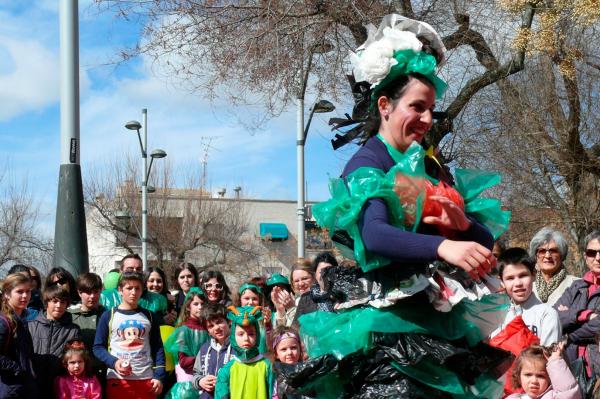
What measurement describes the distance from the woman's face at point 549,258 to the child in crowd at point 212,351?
266 centimetres

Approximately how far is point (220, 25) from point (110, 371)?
467 cm

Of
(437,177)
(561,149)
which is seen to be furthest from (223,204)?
(437,177)

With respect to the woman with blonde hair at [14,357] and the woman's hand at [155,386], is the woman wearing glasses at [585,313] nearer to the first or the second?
the woman's hand at [155,386]

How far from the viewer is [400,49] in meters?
2.93

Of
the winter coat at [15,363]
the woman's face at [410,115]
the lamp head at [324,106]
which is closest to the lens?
the woman's face at [410,115]

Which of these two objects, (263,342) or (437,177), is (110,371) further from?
(437,177)

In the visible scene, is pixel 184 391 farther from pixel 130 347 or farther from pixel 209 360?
pixel 130 347

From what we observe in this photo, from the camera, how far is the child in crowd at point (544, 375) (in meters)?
4.79

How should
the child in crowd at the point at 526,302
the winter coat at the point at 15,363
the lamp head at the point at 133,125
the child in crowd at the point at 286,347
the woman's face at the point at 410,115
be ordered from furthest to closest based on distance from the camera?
the lamp head at the point at 133,125 → the child in crowd at the point at 286,347 → the winter coat at the point at 15,363 → the child in crowd at the point at 526,302 → the woman's face at the point at 410,115

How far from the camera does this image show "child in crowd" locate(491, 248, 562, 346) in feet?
16.9

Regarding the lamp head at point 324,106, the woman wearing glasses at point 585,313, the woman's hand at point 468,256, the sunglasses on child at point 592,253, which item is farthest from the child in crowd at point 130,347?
the lamp head at point 324,106

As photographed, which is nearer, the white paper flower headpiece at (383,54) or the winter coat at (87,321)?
the white paper flower headpiece at (383,54)

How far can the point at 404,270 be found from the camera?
267 cm

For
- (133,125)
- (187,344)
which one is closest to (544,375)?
(187,344)
